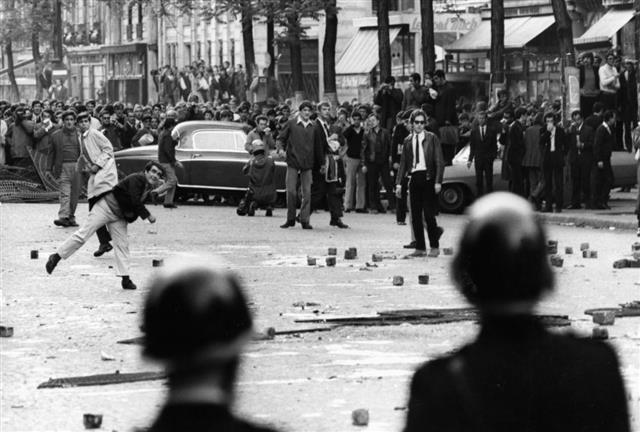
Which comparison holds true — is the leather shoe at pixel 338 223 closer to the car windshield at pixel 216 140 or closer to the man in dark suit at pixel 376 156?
the man in dark suit at pixel 376 156

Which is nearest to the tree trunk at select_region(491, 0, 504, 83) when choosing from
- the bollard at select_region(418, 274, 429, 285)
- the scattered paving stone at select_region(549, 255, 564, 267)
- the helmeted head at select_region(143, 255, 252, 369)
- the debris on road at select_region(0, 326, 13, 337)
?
the scattered paving stone at select_region(549, 255, 564, 267)

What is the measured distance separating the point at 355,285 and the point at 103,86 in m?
76.7

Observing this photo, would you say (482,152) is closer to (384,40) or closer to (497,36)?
(497,36)

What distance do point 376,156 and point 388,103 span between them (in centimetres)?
392

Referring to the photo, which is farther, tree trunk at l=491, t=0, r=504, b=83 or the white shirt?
tree trunk at l=491, t=0, r=504, b=83

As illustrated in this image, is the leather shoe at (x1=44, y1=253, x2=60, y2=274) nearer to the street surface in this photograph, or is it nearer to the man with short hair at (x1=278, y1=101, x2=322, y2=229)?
the street surface

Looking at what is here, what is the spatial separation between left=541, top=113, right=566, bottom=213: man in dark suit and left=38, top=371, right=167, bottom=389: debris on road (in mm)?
18076

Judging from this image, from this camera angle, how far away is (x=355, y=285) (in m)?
16.7

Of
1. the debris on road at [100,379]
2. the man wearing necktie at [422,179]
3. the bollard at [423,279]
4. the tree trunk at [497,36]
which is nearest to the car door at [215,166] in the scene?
the tree trunk at [497,36]

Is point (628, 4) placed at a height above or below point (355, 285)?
above

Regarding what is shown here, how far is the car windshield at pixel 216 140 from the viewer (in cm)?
3136

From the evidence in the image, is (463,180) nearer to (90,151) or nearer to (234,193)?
(234,193)

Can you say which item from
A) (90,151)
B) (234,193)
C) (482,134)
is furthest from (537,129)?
(90,151)

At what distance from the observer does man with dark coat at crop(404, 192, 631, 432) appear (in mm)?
→ 3879
